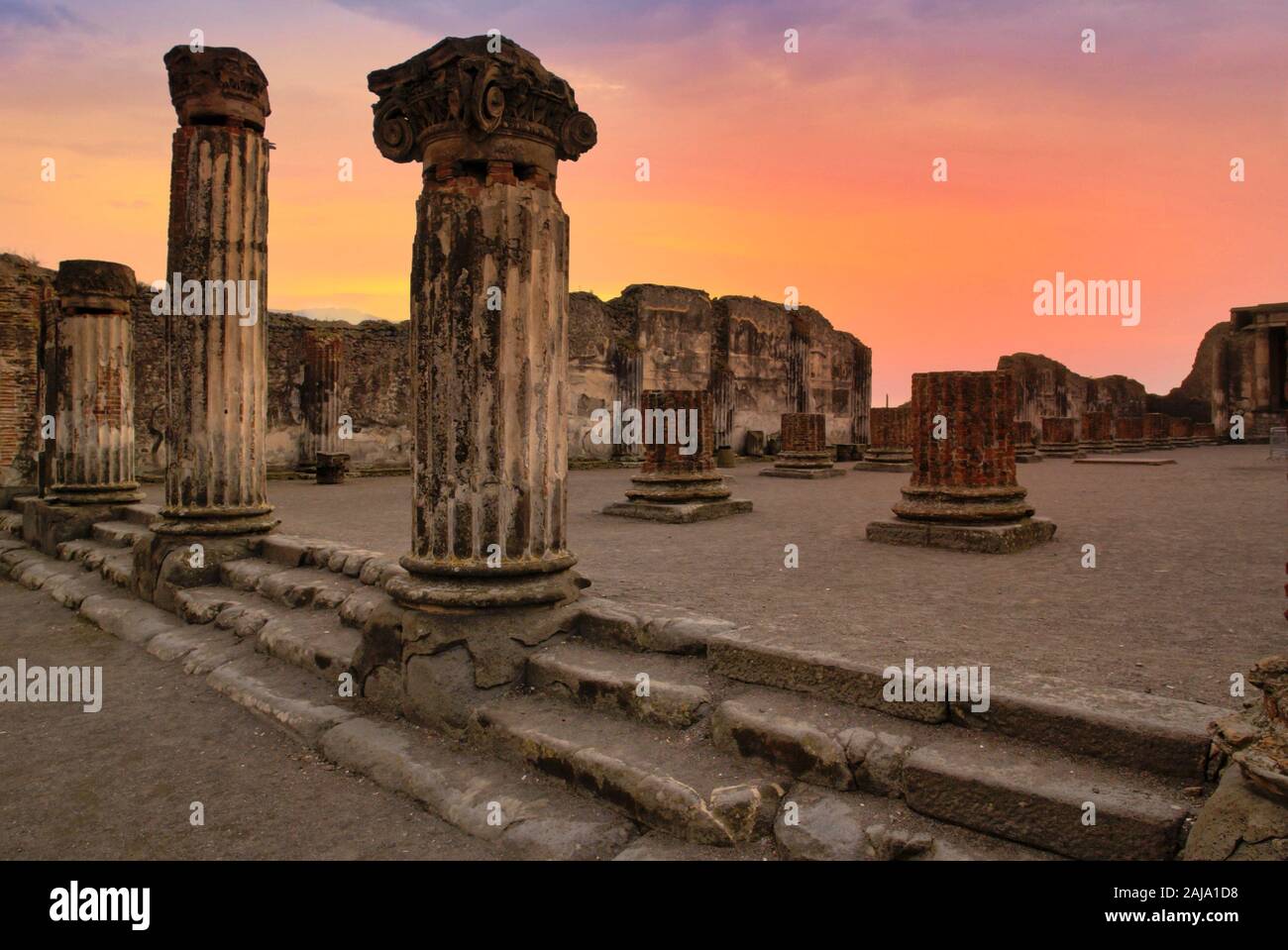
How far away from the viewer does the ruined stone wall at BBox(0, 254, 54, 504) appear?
11.4m

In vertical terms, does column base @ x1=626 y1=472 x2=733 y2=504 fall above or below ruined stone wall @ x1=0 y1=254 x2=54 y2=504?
below

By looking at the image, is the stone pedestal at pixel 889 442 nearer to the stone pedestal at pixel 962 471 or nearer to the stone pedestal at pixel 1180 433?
the stone pedestal at pixel 962 471

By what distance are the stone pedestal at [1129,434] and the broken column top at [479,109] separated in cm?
2219

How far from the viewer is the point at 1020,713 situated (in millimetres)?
2432

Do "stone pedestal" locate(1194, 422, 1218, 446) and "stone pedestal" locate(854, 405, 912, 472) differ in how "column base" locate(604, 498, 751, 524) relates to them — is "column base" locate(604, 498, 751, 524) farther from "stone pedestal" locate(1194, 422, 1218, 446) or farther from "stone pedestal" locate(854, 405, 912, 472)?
"stone pedestal" locate(1194, 422, 1218, 446)

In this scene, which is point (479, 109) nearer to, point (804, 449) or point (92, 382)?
point (92, 382)

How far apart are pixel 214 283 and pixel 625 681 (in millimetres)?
4602

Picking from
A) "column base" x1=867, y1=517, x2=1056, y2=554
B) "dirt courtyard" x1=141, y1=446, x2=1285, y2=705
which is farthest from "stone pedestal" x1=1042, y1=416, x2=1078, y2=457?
"column base" x1=867, y1=517, x2=1056, y2=554

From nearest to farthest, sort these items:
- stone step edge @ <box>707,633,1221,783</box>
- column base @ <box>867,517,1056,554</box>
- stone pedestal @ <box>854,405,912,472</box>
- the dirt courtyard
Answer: stone step edge @ <box>707,633,1221,783</box> < the dirt courtyard < column base @ <box>867,517,1056,554</box> < stone pedestal @ <box>854,405,912,472</box>

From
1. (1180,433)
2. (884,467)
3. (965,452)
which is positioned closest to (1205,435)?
(1180,433)

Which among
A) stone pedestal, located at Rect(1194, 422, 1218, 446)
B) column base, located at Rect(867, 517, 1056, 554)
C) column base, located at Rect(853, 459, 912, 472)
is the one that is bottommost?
column base, located at Rect(867, 517, 1056, 554)

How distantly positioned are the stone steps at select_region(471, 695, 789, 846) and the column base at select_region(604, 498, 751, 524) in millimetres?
5052
